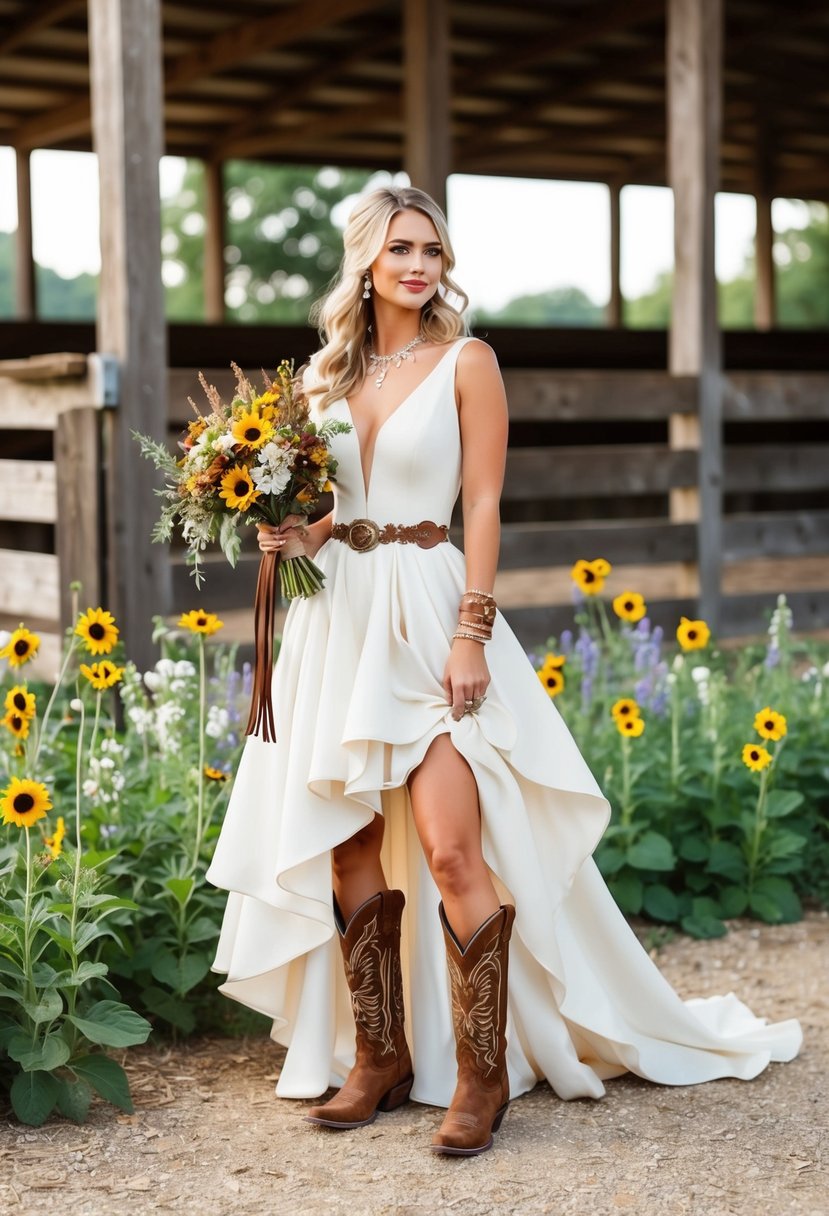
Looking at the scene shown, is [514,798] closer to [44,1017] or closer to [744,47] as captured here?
[44,1017]

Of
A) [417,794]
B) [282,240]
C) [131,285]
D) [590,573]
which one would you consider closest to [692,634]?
[590,573]

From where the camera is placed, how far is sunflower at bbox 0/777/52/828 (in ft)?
9.10

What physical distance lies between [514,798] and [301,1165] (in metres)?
0.75

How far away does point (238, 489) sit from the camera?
2.76 metres

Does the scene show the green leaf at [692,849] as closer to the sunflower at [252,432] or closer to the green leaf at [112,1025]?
the green leaf at [112,1025]

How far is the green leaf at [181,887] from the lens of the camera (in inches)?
130

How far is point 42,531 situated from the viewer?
7785mm

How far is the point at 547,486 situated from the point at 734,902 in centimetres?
302

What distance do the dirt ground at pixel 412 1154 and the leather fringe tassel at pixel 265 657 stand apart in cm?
76

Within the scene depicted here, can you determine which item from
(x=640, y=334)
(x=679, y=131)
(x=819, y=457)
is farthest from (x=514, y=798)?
(x=640, y=334)

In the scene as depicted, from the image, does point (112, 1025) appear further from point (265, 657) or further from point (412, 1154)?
point (265, 657)

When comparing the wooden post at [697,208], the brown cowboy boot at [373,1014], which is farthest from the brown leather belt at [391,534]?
the wooden post at [697,208]

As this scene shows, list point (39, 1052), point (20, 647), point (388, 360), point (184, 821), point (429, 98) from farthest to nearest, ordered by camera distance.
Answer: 1. point (429, 98)
2. point (184, 821)
3. point (20, 647)
4. point (388, 360)
5. point (39, 1052)

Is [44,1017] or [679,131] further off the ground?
[679,131]
